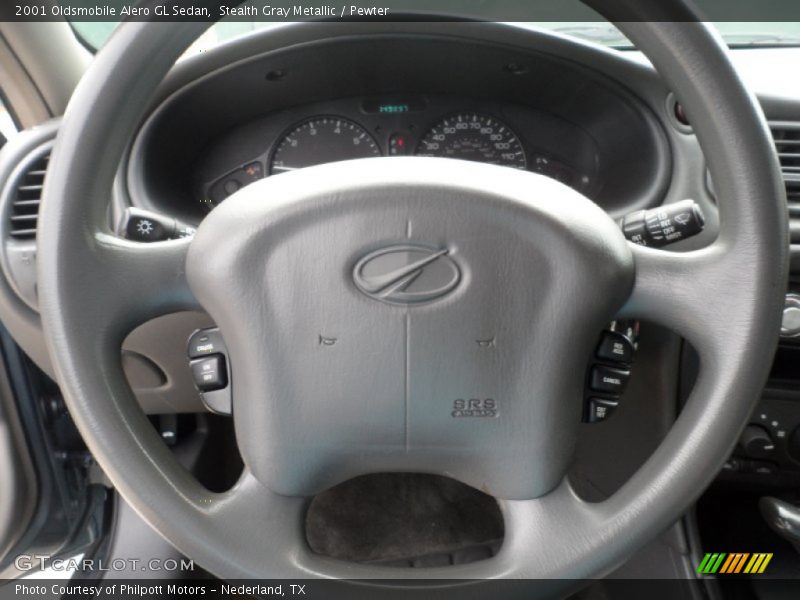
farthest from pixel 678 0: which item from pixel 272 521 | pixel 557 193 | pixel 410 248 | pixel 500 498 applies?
pixel 272 521

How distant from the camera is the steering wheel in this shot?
0.79m

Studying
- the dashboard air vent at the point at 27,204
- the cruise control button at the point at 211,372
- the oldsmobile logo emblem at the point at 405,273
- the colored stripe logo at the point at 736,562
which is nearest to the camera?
the oldsmobile logo emblem at the point at 405,273

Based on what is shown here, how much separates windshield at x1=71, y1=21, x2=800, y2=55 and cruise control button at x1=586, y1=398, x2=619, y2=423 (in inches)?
28.1

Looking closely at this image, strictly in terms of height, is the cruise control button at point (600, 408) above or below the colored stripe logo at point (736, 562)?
above

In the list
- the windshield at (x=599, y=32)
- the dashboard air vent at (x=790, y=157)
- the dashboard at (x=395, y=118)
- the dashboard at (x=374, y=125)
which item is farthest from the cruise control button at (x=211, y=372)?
the dashboard air vent at (x=790, y=157)

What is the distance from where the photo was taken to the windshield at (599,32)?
1.35 meters

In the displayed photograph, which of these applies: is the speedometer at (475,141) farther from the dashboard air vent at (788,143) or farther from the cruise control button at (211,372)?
the cruise control button at (211,372)

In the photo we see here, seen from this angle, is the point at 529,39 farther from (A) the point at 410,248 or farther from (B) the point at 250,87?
(A) the point at 410,248

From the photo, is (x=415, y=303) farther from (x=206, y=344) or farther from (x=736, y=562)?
(x=736, y=562)

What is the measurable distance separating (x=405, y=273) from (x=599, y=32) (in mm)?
870

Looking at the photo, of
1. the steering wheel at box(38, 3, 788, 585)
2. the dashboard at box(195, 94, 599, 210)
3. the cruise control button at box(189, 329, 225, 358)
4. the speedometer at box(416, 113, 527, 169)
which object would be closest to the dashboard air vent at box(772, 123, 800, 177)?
the dashboard at box(195, 94, 599, 210)

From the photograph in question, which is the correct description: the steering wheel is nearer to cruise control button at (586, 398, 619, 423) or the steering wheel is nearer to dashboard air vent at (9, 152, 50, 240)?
cruise control button at (586, 398, 619, 423)

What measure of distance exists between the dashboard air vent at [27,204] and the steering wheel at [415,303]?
488 millimetres

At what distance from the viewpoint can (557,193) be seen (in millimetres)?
811
